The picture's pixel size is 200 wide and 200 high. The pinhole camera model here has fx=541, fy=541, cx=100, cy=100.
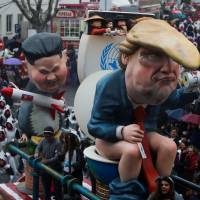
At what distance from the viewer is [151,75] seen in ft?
10.5

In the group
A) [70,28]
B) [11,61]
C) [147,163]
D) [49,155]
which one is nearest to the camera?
[147,163]

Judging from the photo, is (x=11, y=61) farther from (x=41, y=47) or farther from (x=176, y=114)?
(x=41, y=47)

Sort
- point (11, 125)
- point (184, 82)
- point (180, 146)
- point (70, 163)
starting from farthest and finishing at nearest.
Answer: point (11, 125)
point (180, 146)
point (184, 82)
point (70, 163)

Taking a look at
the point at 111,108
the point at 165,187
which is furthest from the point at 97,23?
the point at 165,187

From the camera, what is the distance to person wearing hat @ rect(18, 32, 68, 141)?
13.8ft

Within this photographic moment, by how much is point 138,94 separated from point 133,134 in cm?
25

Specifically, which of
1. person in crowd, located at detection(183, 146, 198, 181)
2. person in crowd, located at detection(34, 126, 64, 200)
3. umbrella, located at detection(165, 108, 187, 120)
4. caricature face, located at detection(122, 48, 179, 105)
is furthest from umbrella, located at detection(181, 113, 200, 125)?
caricature face, located at detection(122, 48, 179, 105)

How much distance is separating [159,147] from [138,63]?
1.89ft

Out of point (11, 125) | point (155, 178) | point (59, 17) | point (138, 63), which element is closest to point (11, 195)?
point (155, 178)

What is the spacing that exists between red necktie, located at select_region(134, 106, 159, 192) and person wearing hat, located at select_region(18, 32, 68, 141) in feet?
3.32

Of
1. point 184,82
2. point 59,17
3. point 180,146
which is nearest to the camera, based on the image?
point 184,82

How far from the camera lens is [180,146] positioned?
7715 mm

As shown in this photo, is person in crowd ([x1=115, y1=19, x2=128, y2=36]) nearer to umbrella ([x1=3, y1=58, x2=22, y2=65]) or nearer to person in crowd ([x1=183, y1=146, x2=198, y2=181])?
person in crowd ([x1=183, y1=146, x2=198, y2=181])

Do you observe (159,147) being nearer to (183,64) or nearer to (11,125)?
(183,64)
